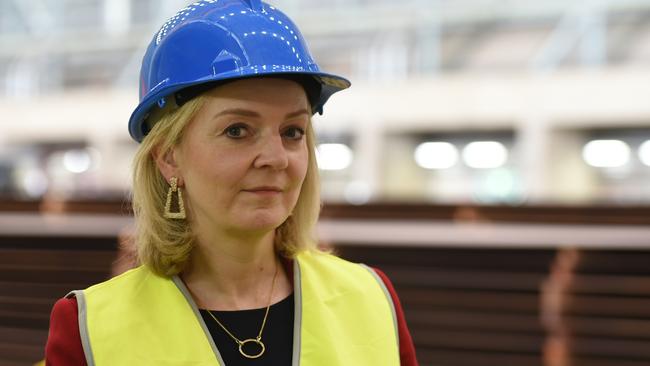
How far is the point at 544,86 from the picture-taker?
9125mm

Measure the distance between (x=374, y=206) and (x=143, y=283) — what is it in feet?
14.4

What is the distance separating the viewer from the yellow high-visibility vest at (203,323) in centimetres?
122

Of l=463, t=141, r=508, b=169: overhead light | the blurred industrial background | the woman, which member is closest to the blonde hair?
the woman

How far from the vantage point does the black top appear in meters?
1.29

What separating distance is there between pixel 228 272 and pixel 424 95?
29.2ft

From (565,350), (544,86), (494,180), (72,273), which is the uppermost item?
(544,86)

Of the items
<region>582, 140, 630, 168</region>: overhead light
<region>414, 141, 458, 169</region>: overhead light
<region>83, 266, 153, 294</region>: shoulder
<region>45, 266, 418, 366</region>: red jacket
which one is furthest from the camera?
<region>414, 141, 458, 169</region>: overhead light

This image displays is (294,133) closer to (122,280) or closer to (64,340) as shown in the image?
(122,280)

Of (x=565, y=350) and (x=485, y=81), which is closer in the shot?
(x=565, y=350)

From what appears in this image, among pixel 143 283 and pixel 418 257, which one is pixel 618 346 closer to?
pixel 418 257

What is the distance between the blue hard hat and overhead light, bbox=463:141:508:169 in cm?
933

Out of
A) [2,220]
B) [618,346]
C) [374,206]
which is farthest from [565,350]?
[2,220]

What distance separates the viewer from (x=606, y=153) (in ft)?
31.1

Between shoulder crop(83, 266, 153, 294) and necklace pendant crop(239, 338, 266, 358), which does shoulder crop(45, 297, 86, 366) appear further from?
necklace pendant crop(239, 338, 266, 358)
